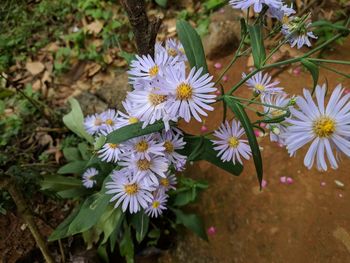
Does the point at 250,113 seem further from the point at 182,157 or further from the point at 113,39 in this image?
the point at 182,157

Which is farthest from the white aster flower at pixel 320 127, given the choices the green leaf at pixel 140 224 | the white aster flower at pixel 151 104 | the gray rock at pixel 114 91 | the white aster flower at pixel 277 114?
the gray rock at pixel 114 91

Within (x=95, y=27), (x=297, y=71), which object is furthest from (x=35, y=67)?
(x=297, y=71)

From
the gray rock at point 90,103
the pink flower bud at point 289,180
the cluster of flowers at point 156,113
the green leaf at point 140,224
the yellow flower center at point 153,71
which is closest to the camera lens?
the cluster of flowers at point 156,113

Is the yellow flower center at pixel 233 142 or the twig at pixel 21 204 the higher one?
the yellow flower center at pixel 233 142

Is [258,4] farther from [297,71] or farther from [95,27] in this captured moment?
[95,27]

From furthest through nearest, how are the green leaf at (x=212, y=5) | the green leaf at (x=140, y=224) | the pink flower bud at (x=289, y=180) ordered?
the green leaf at (x=212, y=5), the pink flower bud at (x=289, y=180), the green leaf at (x=140, y=224)

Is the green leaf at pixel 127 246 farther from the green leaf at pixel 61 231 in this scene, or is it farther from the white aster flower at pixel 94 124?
the white aster flower at pixel 94 124
